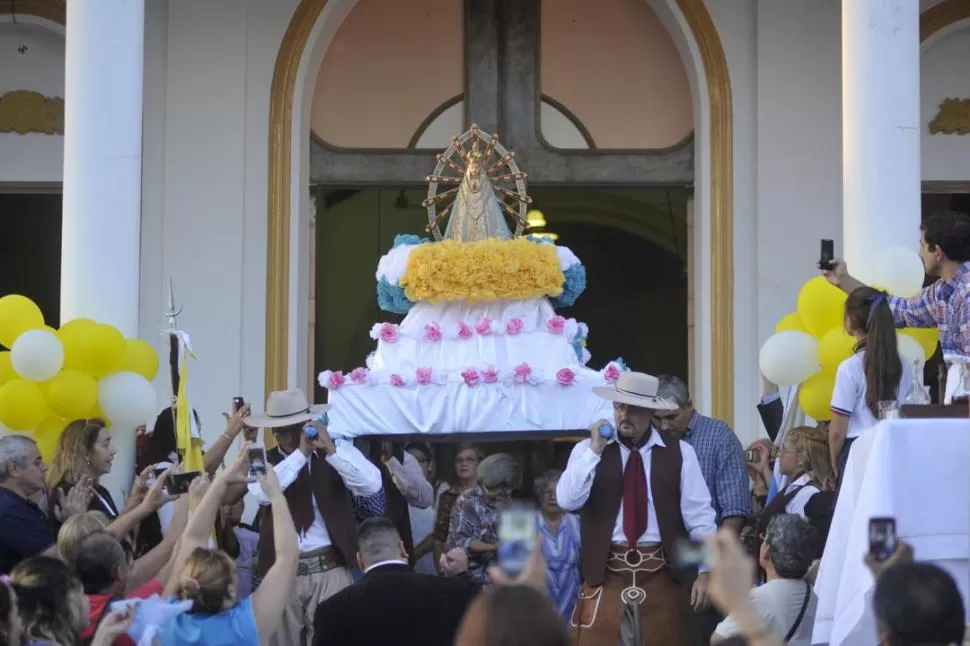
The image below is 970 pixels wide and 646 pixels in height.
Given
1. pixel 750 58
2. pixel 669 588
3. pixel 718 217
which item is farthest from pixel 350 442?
pixel 750 58

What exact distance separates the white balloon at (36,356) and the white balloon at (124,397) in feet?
1.06

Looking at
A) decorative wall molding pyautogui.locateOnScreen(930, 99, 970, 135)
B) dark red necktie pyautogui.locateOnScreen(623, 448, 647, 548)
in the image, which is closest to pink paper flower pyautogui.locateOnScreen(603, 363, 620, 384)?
dark red necktie pyautogui.locateOnScreen(623, 448, 647, 548)

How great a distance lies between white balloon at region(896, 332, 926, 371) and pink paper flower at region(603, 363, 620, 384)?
→ 5.95ft

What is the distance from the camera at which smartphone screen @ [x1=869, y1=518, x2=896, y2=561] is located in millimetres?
4227

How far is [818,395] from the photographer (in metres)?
8.70

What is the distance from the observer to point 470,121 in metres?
13.4

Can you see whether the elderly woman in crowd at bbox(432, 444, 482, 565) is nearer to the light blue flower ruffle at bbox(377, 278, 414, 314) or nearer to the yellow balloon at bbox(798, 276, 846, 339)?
the light blue flower ruffle at bbox(377, 278, 414, 314)

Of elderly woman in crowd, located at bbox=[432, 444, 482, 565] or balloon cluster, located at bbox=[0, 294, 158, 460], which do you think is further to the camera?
elderly woman in crowd, located at bbox=[432, 444, 482, 565]

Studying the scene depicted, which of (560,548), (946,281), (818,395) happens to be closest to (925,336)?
(818,395)

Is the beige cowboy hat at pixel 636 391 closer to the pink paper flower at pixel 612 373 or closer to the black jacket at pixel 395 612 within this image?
the pink paper flower at pixel 612 373

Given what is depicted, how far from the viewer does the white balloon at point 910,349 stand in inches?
319

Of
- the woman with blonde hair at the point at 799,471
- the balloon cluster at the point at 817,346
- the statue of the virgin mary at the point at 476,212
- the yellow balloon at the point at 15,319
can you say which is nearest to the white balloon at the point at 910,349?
the balloon cluster at the point at 817,346

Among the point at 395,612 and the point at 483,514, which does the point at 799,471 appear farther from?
the point at 395,612

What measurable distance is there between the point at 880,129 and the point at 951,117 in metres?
3.93
